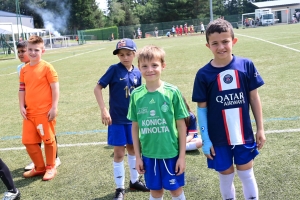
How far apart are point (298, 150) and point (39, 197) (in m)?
3.29

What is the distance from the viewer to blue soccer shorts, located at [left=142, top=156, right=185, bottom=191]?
111 inches

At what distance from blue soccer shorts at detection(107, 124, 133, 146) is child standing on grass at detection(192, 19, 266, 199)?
1055mm

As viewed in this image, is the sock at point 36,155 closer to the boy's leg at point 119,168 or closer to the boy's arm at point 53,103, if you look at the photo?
the boy's arm at point 53,103

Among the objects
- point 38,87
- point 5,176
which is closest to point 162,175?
point 5,176

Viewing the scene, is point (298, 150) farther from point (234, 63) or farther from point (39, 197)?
point (39, 197)

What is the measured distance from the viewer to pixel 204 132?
2881 mm

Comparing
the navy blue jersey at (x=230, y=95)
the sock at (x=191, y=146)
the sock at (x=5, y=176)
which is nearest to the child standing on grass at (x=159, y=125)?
the navy blue jersey at (x=230, y=95)

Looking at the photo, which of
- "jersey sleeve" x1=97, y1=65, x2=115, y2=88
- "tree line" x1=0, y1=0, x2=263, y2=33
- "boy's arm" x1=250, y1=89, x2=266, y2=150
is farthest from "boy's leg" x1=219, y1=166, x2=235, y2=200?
"tree line" x1=0, y1=0, x2=263, y2=33

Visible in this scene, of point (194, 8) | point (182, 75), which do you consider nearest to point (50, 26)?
point (194, 8)

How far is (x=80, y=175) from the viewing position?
4.46 metres

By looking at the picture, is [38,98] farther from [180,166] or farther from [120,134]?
[180,166]

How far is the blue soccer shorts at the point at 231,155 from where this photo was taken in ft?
9.43

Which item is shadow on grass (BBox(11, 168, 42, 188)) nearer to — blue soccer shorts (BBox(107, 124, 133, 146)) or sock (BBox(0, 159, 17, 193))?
sock (BBox(0, 159, 17, 193))

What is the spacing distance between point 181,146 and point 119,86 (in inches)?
45.7
